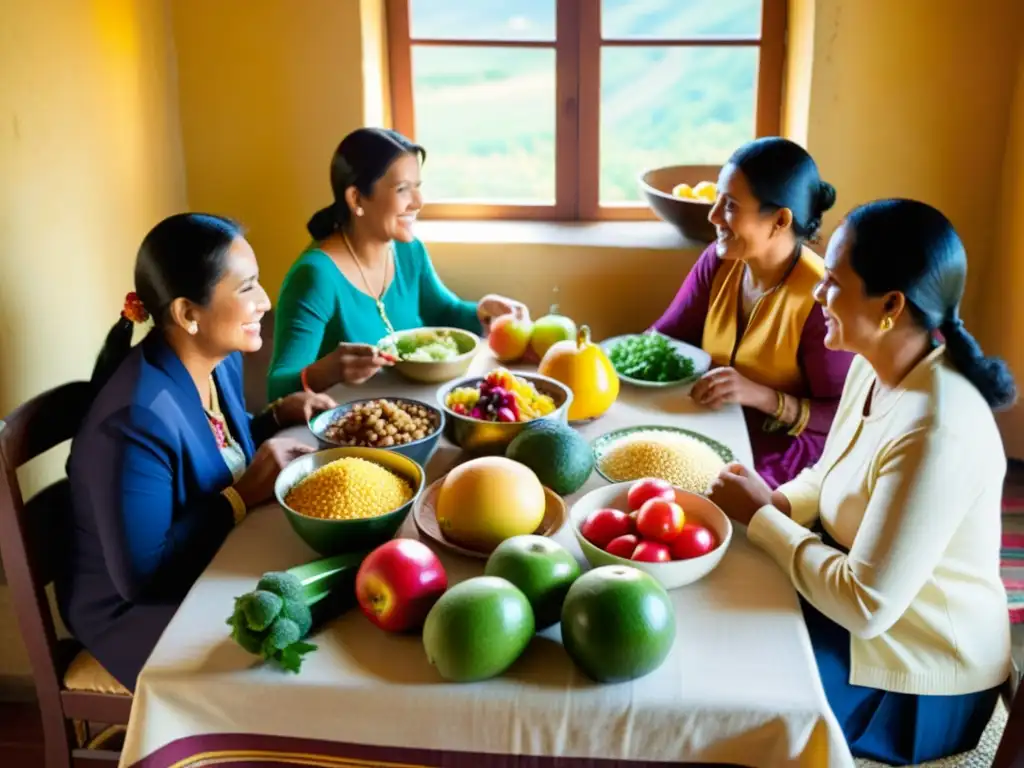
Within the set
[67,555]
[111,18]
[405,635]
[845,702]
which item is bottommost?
[845,702]

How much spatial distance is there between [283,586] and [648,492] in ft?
1.82

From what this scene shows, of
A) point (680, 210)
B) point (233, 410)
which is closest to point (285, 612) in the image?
point (233, 410)

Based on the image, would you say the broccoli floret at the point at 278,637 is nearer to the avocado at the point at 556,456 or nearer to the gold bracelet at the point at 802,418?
the avocado at the point at 556,456

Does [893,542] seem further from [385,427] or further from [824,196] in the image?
[824,196]

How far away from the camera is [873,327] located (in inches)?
59.2

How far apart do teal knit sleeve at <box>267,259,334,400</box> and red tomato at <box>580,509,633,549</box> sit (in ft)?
3.38

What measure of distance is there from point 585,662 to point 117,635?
34.6 inches

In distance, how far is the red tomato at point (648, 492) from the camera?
4.67 ft

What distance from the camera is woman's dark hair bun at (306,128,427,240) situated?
2318 mm

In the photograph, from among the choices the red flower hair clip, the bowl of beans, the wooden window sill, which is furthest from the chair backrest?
the wooden window sill

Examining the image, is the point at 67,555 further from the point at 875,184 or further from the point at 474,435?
the point at 875,184

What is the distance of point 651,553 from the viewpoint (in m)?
1.27

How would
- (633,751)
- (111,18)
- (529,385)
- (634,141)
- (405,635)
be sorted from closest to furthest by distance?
(633,751)
(405,635)
(529,385)
(111,18)
(634,141)

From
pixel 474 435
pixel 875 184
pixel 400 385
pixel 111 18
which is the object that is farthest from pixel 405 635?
pixel 875 184
